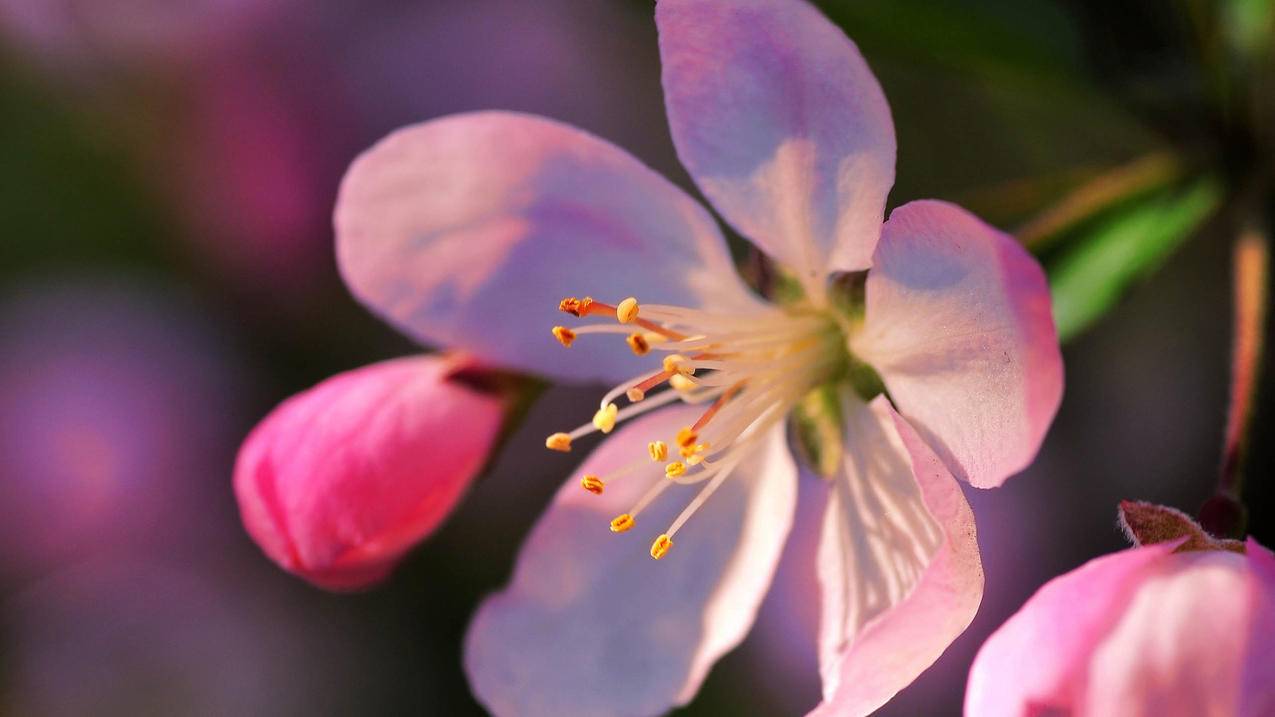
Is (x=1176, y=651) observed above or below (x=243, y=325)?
above

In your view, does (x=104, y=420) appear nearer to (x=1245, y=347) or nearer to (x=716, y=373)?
(x=716, y=373)

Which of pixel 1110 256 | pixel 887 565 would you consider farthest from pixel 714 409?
pixel 1110 256

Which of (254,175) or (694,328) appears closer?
(694,328)

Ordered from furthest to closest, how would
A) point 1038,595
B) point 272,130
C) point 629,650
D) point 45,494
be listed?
1. point 272,130
2. point 45,494
3. point 629,650
4. point 1038,595

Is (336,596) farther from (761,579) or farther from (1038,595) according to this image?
(1038,595)

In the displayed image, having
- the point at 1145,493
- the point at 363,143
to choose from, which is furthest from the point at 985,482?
the point at 363,143

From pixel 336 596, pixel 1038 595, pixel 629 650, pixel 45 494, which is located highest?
pixel 1038 595

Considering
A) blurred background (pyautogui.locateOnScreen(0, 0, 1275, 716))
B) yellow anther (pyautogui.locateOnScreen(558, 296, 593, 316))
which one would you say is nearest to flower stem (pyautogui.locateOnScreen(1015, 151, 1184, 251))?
yellow anther (pyautogui.locateOnScreen(558, 296, 593, 316))

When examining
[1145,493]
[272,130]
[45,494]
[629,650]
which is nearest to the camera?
[629,650]
